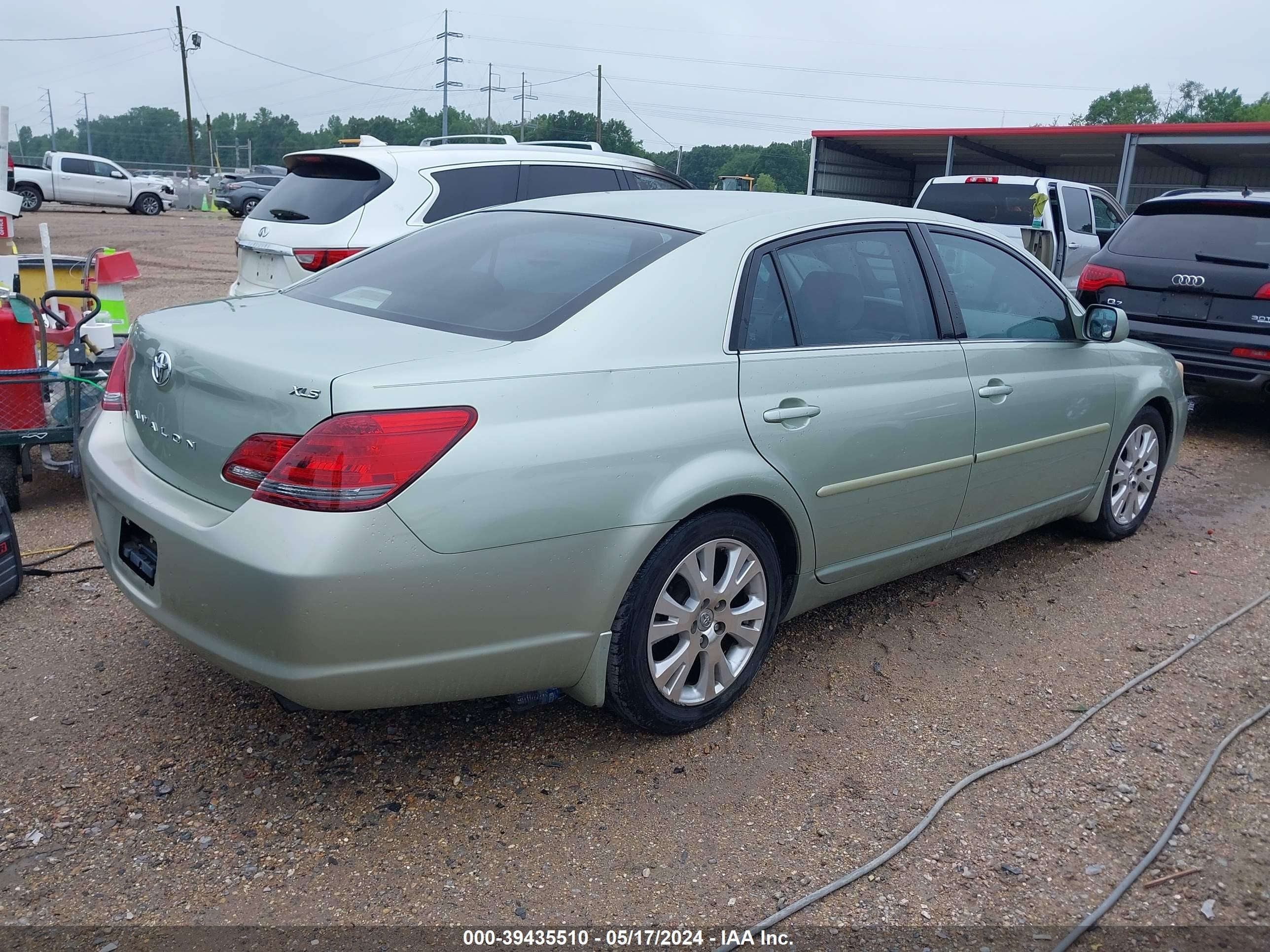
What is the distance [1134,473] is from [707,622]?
309 centimetres

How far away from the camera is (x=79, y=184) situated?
101ft

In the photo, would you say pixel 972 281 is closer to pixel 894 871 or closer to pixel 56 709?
pixel 894 871

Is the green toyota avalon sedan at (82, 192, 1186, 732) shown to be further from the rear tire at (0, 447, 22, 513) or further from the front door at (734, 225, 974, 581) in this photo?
the rear tire at (0, 447, 22, 513)

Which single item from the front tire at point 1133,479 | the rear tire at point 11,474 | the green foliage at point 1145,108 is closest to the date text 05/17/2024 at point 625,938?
the front tire at point 1133,479

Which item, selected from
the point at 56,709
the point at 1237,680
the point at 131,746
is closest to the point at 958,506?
the point at 1237,680

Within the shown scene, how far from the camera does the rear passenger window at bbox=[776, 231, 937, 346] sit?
3.43 m

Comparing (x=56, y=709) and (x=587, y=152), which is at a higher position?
(x=587, y=152)

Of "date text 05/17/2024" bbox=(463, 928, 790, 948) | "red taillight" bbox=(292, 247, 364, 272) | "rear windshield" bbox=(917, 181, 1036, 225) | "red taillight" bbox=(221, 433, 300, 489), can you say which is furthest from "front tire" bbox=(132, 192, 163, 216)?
"date text 05/17/2024" bbox=(463, 928, 790, 948)

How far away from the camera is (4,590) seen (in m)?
3.93

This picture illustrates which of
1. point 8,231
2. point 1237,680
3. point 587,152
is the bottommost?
point 1237,680

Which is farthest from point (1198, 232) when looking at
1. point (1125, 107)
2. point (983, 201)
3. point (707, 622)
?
point (1125, 107)

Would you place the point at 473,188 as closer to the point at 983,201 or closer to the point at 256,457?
the point at 256,457

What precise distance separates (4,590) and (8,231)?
14.7 ft

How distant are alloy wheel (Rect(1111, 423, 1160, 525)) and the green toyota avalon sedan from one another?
1.05m
